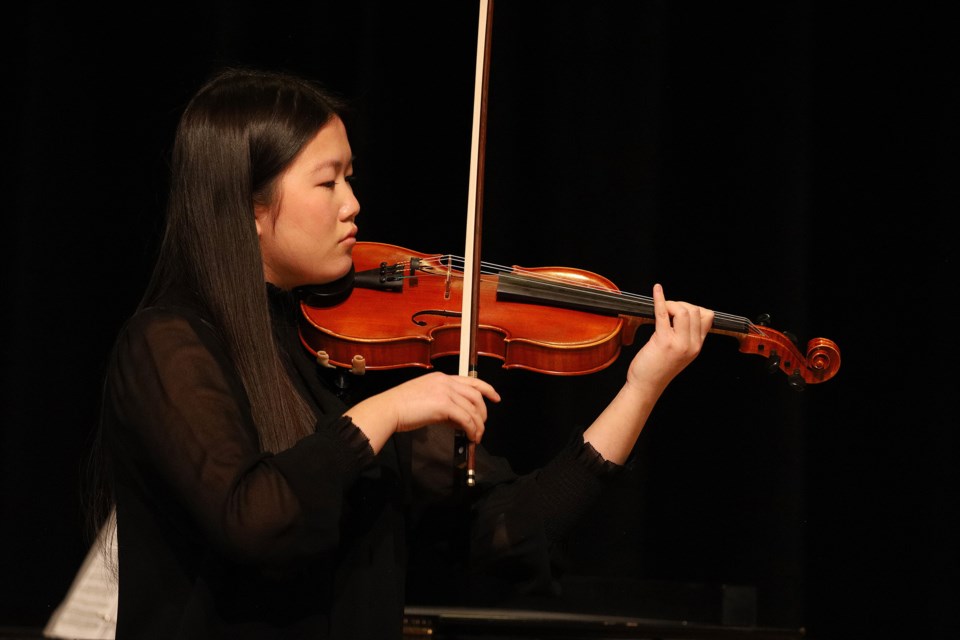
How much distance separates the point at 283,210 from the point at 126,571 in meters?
0.42

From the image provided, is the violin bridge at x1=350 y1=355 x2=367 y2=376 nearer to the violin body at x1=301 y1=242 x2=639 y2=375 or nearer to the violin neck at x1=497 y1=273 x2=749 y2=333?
the violin body at x1=301 y1=242 x2=639 y2=375

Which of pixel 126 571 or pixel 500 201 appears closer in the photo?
pixel 126 571

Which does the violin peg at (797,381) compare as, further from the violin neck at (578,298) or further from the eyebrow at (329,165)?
the eyebrow at (329,165)

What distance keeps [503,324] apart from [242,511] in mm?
499

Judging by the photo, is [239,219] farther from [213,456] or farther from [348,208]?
[213,456]

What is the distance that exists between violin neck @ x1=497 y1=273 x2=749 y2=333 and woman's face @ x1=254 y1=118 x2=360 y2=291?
0.25 metres

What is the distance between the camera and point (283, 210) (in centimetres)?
116

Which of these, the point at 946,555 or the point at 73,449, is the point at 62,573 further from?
the point at 946,555

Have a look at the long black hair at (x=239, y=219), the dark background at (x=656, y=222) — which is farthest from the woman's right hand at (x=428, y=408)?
the dark background at (x=656, y=222)

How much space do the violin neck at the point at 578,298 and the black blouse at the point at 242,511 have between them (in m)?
0.25

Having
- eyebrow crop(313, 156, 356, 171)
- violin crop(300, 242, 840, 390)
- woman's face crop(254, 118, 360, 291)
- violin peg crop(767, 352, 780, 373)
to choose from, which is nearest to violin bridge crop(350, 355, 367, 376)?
violin crop(300, 242, 840, 390)

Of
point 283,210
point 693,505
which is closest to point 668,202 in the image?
point 693,505

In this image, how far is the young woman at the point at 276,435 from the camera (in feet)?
3.17

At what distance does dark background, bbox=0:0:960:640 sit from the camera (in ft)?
5.70
